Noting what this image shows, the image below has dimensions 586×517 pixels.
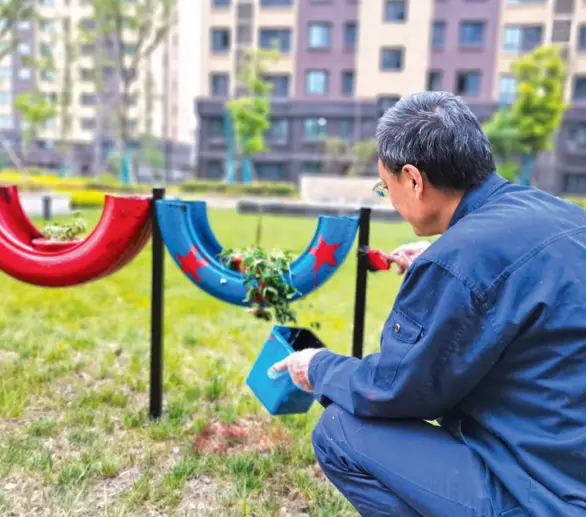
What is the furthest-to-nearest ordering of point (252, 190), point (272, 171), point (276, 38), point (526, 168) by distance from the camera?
point (272, 171) → point (276, 38) → point (526, 168) → point (252, 190)

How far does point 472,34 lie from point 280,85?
878 centimetres

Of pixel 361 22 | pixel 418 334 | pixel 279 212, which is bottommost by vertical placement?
pixel 279 212

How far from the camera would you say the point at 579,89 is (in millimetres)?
24500

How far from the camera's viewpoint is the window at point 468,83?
24.8m

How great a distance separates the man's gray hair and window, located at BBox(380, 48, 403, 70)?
24.9 meters

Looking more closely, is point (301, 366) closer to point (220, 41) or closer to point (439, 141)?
point (439, 141)

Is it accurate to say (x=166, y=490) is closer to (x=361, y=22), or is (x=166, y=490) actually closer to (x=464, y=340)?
(x=464, y=340)

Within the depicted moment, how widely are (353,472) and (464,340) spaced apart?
0.48 metres

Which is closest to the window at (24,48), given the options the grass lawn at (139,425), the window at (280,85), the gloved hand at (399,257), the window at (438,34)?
the window at (280,85)

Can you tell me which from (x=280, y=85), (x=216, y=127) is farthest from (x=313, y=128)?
(x=216, y=127)

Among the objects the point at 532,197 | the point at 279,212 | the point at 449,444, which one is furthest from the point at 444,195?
the point at 279,212

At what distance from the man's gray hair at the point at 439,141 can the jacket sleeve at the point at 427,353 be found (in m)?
0.26

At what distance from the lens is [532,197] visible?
1293 mm

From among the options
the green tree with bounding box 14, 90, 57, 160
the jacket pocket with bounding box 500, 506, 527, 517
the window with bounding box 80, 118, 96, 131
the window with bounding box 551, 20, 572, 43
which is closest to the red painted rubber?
the jacket pocket with bounding box 500, 506, 527, 517
